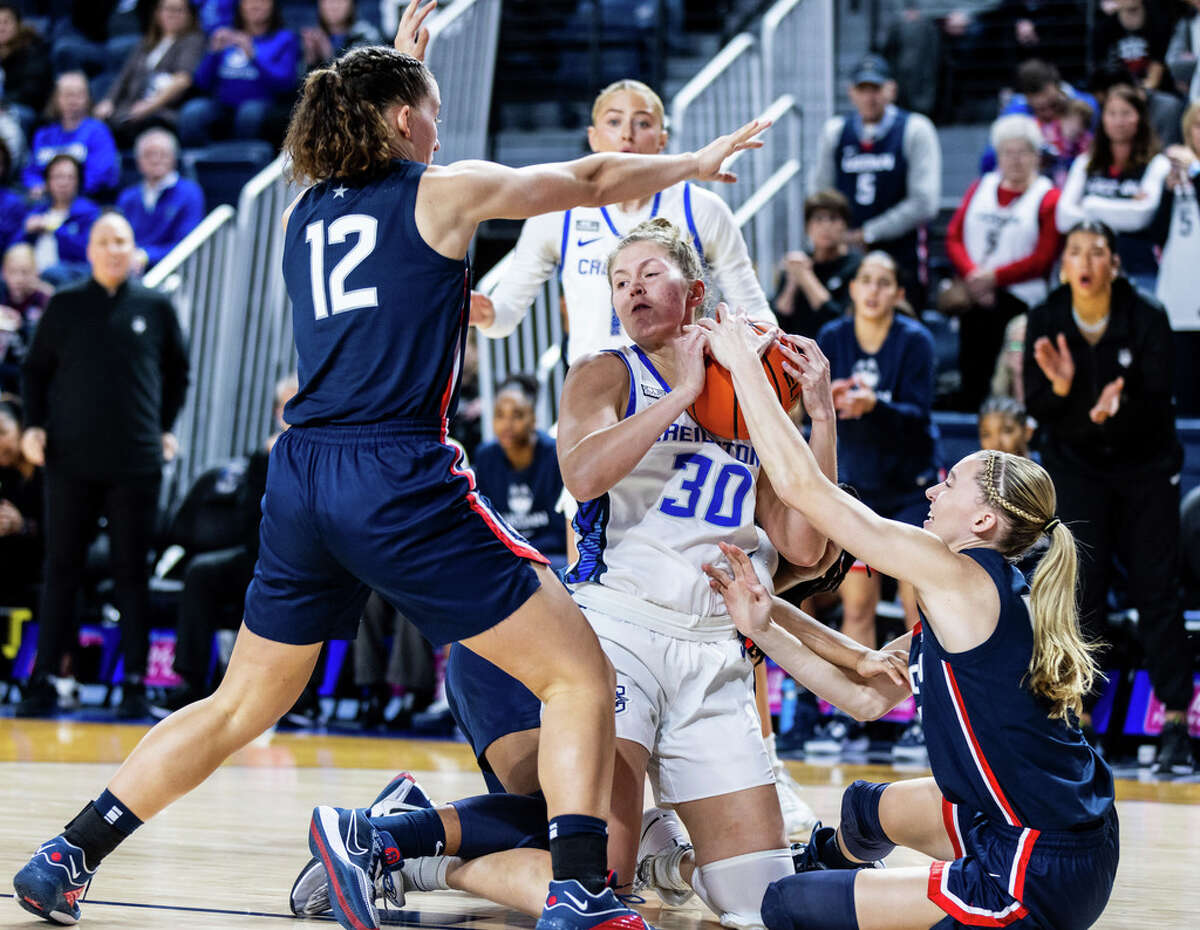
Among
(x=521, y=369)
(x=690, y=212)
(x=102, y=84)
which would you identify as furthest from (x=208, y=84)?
(x=690, y=212)

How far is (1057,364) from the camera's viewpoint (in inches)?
257

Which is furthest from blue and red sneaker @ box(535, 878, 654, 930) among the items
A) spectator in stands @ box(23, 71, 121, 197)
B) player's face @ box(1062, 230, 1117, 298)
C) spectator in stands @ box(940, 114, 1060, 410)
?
spectator in stands @ box(23, 71, 121, 197)

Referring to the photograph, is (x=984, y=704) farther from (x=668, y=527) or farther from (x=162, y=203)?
(x=162, y=203)

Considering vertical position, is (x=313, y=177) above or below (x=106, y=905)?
above

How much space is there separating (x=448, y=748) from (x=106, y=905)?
3.45 m

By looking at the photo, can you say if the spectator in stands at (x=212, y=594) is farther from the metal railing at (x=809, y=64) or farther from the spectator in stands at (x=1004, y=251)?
the metal railing at (x=809, y=64)

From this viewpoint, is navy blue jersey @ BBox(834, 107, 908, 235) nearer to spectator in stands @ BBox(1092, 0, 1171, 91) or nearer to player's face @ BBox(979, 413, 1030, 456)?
spectator in stands @ BBox(1092, 0, 1171, 91)

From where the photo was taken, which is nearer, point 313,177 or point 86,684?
point 313,177

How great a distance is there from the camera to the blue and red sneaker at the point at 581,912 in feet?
9.77

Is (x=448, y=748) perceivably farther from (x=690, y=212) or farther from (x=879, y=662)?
(x=879, y=662)

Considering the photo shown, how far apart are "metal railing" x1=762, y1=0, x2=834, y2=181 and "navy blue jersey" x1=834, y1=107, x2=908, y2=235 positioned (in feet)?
2.93

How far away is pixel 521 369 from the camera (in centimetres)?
866

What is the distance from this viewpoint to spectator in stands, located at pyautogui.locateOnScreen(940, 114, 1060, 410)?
8.26m

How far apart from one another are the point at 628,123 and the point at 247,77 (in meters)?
7.48
